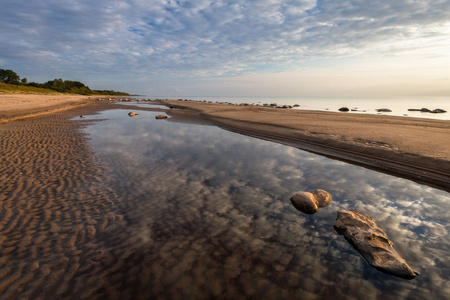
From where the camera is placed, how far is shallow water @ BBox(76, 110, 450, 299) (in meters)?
3.72

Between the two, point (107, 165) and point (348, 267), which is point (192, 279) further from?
point (107, 165)

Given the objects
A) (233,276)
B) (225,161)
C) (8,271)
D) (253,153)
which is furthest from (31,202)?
(253,153)

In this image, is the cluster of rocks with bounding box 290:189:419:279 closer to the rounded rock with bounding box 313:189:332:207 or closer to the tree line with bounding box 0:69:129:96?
the rounded rock with bounding box 313:189:332:207

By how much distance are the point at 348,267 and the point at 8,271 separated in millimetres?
6705

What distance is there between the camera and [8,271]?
12.4 ft

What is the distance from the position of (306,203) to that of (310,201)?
0.48 feet

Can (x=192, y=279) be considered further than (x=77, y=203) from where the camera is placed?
No

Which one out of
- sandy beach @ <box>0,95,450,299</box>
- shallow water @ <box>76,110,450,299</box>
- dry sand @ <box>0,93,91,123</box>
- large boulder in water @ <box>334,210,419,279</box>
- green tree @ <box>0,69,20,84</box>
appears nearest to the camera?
shallow water @ <box>76,110,450,299</box>

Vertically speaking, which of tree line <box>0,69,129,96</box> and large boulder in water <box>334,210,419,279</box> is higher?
tree line <box>0,69,129,96</box>

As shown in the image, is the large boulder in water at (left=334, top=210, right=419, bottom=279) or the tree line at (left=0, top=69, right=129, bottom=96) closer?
the large boulder in water at (left=334, top=210, right=419, bottom=279)

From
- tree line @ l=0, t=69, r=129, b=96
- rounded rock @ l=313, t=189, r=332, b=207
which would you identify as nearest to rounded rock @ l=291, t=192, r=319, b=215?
rounded rock @ l=313, t=189, r=332, b=207

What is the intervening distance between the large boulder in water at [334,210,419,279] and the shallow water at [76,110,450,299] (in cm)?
14

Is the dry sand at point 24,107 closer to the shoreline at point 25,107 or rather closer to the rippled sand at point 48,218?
the shoreline at point 25,107

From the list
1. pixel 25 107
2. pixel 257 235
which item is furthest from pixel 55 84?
pixel 257 235
